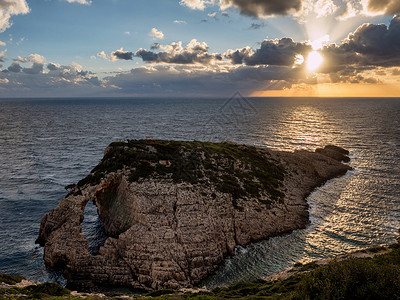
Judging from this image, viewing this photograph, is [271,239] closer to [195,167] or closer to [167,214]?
[167,214]

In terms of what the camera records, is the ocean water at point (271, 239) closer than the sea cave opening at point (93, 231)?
Yes

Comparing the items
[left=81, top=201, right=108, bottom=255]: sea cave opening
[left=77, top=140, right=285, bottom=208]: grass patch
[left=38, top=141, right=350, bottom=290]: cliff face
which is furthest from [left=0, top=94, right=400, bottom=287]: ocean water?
[left=77, top=140, right=285, bottom=208]: grass patch

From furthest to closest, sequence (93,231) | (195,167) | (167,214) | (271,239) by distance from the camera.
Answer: (195,167) → (93,231) → (271,239) → (167,214)

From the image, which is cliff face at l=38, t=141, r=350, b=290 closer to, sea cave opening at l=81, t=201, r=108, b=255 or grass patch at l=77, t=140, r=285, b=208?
grass patch at l=77, t=140, r=285, b=208

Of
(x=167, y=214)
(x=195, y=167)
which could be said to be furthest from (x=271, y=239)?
(x=195, y=167)

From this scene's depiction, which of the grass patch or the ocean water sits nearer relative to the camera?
the ocean water

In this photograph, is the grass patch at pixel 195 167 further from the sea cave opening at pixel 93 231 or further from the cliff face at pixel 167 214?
the sea cave opening at pixel 93 231

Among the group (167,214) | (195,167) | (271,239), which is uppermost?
(195,167)

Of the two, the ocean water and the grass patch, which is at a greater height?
the grass patch

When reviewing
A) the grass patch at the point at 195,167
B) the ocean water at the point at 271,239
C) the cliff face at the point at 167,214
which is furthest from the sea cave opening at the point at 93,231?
the grass patch at the point at 195,167
